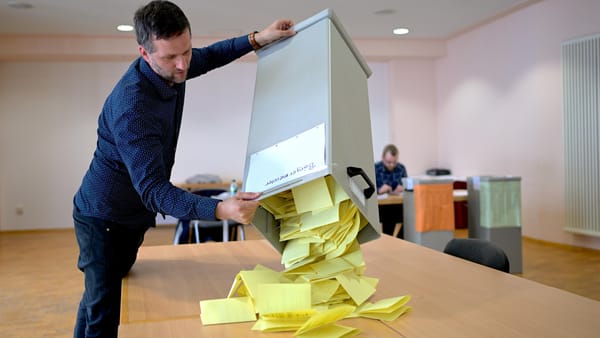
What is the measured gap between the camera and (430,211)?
197 inches

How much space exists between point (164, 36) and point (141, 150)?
33 centimetres

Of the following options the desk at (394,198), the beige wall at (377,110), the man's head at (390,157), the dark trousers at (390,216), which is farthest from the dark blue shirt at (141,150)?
Result: the beige wall at (377,110)

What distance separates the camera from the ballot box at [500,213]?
16.4ft

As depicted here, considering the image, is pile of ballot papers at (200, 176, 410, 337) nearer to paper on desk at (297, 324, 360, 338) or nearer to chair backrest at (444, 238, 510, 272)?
paper on desk at (297, 324, 360, 338)

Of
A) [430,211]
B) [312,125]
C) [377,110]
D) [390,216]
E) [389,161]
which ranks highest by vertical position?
[377,110]

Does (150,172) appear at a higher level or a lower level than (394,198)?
higher

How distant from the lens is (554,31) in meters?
6.43

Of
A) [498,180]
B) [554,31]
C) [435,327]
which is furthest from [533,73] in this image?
[435,327]

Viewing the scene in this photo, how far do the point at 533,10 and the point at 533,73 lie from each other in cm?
76

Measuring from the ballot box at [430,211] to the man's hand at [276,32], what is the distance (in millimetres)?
3381

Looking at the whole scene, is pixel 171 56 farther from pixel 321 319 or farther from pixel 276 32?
pixel 321 319

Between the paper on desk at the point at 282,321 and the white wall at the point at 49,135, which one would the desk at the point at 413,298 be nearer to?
the paper on desk at the point at 282,321

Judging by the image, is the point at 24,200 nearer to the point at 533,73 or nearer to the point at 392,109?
the point at 392,109

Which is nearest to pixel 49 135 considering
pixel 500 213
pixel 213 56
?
pixel 500 213
